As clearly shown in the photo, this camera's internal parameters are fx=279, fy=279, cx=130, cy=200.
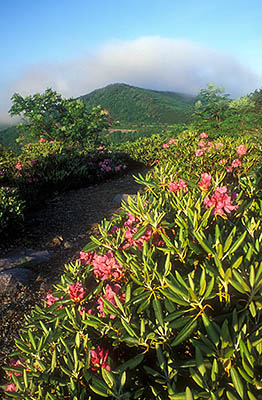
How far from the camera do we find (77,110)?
36.8 feet

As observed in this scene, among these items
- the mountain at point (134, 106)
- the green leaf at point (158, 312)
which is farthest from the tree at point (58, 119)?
the mountain at point (134, 106)

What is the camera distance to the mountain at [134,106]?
43688 millimetres

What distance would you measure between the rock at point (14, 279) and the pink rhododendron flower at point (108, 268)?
2.44 meters

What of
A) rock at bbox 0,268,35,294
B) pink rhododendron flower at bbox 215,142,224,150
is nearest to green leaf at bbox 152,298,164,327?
rock at bbox 0,268,35,294

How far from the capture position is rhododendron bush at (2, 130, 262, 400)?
37.7 inches

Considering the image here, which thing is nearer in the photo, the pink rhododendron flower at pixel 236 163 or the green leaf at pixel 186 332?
the green leaf at pixel 186 332

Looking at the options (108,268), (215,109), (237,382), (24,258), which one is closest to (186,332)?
(237,382)

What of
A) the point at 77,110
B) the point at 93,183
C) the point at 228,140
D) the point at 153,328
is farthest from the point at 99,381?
the point at 77,110

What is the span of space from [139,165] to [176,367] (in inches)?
343

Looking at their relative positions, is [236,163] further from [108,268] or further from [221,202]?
[108,268]

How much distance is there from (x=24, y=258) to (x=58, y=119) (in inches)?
336

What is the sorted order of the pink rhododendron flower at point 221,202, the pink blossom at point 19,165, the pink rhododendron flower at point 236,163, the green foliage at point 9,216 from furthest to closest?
1. the pink blossom at point 19,165
2. the pink rhododendron flower at point 236,163
3. the green foliage at point 9,216
4. the pink rhododendron flower at point 221,202

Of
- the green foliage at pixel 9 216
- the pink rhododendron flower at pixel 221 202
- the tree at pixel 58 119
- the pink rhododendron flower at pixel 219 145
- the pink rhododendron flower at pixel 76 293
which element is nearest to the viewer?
the pink rhododendron flower at pixel 76 293

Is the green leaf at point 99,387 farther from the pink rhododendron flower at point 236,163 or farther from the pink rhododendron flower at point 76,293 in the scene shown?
the pink rhododendron flower at point 236,163
